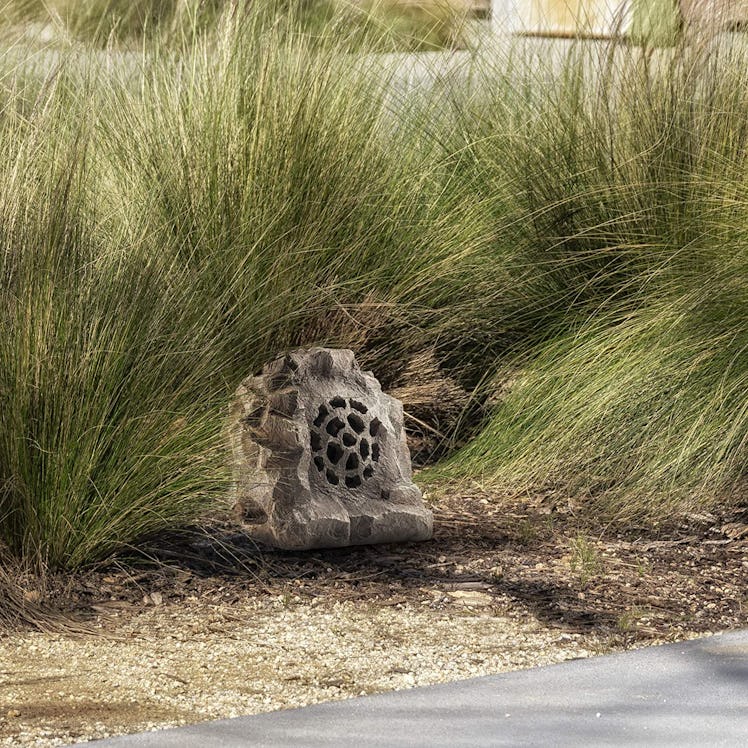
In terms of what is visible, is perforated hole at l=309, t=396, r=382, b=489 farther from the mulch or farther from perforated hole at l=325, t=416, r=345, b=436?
the mulch

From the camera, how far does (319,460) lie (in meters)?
3.48

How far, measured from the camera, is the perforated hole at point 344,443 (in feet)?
11.4

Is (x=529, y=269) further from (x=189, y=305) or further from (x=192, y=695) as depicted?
(x=192, y=695)

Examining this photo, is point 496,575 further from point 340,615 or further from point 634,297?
point 634,297

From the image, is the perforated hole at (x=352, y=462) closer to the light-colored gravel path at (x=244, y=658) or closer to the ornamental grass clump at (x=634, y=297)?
the light-colored gravel path at (x=244, y=658)

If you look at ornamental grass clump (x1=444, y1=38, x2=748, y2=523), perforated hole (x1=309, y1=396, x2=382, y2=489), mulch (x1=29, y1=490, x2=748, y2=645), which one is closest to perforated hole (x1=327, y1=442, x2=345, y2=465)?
perforated hole (x1=309, y1=396, x2=382, y2=489)

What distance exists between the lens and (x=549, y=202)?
184 inches

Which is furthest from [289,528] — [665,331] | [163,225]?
[665,331]

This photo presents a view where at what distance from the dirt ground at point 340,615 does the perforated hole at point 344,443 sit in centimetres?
21

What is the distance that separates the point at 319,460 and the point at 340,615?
542 mm

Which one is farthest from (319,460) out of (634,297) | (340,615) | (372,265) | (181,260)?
(634,297)

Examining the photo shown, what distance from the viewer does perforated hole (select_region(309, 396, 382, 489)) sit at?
11.4ft

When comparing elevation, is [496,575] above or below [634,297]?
below

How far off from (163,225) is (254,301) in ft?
1.16
